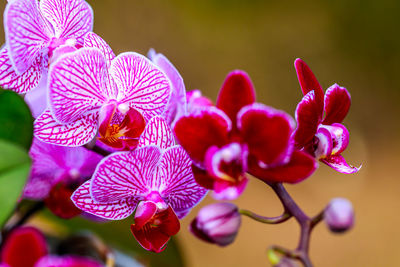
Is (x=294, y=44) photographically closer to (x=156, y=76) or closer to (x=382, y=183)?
(x=382, y=183)

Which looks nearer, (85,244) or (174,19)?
(85,244)

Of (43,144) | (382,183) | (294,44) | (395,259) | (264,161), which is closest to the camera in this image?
(264,161)

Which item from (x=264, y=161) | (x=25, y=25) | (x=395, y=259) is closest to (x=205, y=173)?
(x=264, y=161)

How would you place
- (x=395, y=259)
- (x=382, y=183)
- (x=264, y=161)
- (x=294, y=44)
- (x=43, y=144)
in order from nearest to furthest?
(x=264, y=161)
(x=43, y=144)
(x=395, y=259)
(x=382, y=183)
(x=294, y=44)

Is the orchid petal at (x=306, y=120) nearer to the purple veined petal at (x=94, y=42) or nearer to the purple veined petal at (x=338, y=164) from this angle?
the purple veined petal at (x=338, y=164)

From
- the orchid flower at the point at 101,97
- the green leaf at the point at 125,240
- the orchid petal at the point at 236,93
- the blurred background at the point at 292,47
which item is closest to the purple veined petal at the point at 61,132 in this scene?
the orchid flower at the point at 101,97

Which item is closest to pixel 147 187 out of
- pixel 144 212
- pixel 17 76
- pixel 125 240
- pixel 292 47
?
pixel 144 212

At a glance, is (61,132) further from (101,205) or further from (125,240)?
(125,240)
